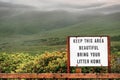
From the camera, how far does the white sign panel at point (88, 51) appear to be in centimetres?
1708

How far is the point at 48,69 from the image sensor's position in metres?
21.5

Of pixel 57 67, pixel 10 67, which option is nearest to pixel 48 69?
pixel 57 67

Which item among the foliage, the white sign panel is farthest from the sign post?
the foliage

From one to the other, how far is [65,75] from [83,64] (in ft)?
3.36

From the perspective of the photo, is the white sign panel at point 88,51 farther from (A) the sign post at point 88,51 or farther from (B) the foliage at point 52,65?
(B) the foliage at point 52,65

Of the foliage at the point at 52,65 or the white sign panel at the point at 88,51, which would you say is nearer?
the white sign panel at the point at 88,51

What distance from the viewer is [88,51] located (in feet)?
56.0

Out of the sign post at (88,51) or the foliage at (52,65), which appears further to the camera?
the foliage at (52,65)

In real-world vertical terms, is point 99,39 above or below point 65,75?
above

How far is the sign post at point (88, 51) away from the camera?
17.1 meters

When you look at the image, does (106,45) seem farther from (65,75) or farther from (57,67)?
(57,67)

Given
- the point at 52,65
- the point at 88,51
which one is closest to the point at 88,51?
the point at 88,51

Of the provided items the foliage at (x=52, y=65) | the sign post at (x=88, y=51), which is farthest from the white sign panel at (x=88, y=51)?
the foliage at (x=52, y=65)

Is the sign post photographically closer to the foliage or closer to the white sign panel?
the white sign panel
